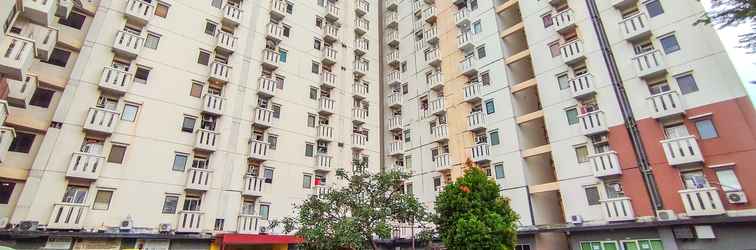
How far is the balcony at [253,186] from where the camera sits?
23828 millimetres

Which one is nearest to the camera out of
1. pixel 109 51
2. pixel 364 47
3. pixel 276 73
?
pixel 109 51

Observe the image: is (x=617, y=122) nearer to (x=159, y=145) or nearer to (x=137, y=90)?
(x=159, y=145)

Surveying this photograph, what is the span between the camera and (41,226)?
17016 mm

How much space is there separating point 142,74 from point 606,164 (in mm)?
27712

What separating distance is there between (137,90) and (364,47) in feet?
66.2

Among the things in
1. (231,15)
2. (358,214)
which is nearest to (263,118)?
(231,15)

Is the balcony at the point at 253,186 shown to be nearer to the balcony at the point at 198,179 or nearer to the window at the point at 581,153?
the balcony at the point at 198,179

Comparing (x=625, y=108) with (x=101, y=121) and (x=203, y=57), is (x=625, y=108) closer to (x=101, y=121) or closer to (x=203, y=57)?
(x=203, y=57)

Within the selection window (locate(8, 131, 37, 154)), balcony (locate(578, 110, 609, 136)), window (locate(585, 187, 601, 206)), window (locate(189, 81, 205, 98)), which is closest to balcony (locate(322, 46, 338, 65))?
window (locate(189, 81, 205, 98))

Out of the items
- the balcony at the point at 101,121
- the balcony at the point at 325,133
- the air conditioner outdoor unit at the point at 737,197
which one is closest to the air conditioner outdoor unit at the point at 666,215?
the air conditioner outdoor unit at the point at 737,197

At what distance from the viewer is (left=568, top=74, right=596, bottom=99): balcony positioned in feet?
69.5

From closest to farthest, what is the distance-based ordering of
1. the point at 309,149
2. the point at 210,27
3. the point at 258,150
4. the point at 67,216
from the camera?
the point at 67,216
the point at 258,150
the point at 210,27
the point at 309,149

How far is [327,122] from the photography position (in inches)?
1208

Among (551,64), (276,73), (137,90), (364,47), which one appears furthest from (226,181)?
(551,64)
